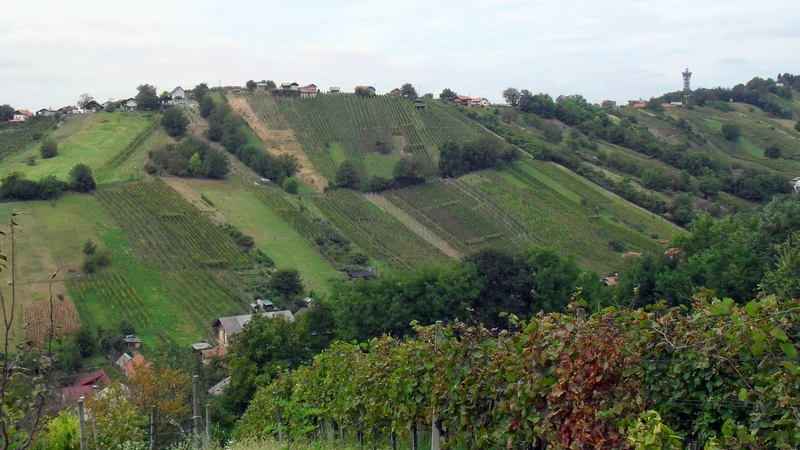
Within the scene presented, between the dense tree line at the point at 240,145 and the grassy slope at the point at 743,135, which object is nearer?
the dense tree line at the point at 240,145

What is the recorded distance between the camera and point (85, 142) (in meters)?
64.6

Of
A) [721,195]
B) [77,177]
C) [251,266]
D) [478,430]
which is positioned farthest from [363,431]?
[721,195]

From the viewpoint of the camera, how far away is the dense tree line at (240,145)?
64.4 meters

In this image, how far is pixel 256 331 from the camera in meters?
25.7

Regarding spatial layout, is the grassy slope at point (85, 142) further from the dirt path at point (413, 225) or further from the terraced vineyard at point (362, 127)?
the dirt path at point (413, 225)

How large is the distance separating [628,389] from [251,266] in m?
42.0

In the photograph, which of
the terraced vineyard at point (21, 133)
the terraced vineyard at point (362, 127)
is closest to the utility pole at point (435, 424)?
the terraced vineyard at point (362, 127)

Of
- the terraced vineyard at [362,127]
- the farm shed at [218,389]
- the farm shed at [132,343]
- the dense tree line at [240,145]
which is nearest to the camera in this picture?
the farm shed at [218,389]

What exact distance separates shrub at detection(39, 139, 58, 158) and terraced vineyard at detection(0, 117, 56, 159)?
3571mm

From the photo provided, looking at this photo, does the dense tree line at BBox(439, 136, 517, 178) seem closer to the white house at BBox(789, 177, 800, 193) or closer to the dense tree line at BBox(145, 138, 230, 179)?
the dense tree line at BBox(145, 138, 230, 179)

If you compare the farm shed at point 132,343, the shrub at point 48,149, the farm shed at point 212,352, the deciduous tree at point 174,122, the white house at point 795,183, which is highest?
the deciduous tree at point 174,122

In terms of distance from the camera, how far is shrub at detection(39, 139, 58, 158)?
61.3 m

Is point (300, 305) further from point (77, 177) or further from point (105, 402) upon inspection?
point (105, 402)

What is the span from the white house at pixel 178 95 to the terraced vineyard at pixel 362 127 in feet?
24.1
